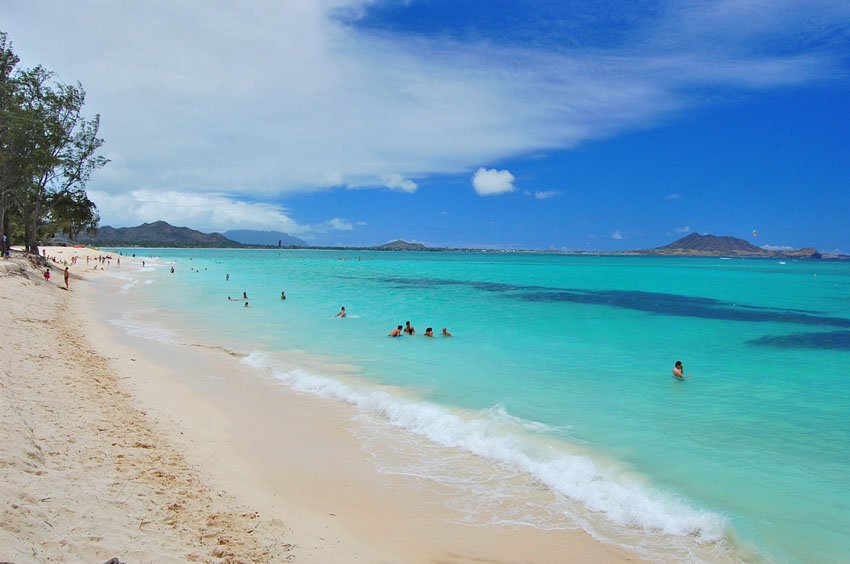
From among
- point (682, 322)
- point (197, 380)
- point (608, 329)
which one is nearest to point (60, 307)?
point (197, 380)

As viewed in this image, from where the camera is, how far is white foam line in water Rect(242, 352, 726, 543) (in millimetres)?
6750

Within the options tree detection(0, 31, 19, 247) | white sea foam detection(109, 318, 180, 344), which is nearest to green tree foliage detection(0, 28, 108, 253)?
tree detection(0, 31, 19, 247)

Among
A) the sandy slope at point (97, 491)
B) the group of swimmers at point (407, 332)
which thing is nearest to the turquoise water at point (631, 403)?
the group of swimmers at point (407, 332)

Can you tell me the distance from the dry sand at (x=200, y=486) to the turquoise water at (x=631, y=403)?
1.51 m

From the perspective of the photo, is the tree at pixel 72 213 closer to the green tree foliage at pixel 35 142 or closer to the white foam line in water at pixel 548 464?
the green tree foliage at pixel 35 142

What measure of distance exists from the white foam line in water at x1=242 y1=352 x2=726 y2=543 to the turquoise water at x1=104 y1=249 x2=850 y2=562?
→ 0.10ft

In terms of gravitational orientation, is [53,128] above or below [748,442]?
above

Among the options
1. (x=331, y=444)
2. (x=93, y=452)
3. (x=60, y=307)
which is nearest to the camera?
(x=93, y=452)

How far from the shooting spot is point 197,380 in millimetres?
12984

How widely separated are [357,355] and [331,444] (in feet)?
27.5

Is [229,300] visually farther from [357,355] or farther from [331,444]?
[331,444]

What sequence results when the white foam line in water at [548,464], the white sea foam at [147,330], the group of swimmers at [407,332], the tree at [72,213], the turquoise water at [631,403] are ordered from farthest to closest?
the tree at [72,213], the group of swimmers at [407,332], the white sea foam at [147,330], the turquoise water at [631,403], the white foam line in water at [548,464]

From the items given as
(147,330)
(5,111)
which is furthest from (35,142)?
(147,330)

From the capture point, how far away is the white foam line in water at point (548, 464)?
675 centimetres
